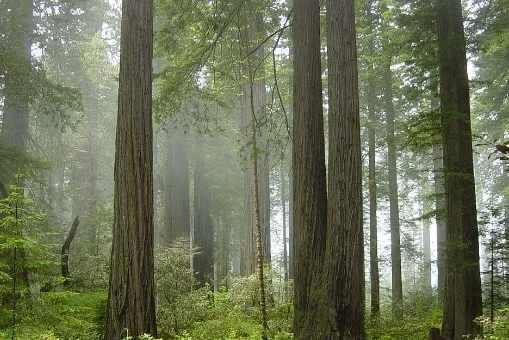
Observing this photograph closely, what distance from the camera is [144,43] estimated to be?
24.2 feet

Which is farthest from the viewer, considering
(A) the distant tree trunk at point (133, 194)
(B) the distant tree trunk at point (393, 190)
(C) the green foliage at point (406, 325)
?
(B) the distant tree trunk at point (393, 190)

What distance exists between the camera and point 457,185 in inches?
335

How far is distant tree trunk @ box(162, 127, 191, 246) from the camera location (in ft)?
57.6

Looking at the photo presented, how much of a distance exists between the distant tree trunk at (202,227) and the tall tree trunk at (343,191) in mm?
11634

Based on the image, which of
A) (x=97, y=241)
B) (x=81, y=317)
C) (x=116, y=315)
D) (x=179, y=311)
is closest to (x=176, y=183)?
(x=97, y=241)

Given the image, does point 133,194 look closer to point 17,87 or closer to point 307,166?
point 307,166

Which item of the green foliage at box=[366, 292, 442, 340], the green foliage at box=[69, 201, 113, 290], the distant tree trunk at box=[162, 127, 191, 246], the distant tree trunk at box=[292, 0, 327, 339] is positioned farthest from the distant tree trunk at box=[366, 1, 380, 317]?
the green foliage at box=[69, 201, 113, 290]

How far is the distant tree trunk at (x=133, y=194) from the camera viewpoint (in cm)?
668

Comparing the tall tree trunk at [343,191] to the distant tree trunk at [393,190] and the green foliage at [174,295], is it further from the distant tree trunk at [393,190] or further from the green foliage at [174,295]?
the distant tree trunk at [393,190]

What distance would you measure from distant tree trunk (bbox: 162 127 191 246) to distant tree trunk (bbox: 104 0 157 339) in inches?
396

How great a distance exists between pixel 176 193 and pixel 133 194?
11228mm

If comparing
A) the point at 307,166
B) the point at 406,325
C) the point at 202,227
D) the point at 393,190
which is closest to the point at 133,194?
the point at 307,166

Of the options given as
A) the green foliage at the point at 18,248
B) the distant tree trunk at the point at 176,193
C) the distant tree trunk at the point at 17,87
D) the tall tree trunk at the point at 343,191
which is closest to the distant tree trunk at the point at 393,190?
the distant tree trunk at the point at 176,193

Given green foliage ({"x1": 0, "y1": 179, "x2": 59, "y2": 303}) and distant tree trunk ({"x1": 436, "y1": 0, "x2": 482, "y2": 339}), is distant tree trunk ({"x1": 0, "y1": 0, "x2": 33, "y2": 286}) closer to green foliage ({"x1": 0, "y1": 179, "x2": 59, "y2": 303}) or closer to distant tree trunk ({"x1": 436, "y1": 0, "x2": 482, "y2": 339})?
green foliage ({"x1": 0, "y1": 179, "x2": 59, "y2": 303})
